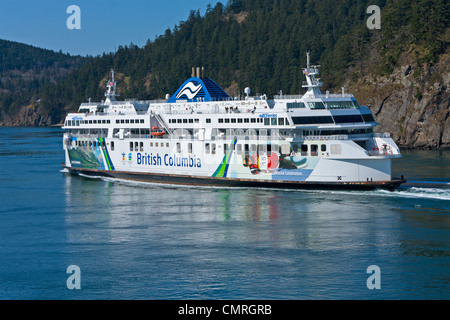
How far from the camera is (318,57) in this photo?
112688mm

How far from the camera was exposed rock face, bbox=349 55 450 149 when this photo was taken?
7706cm

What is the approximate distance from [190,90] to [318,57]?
6554 centimetres

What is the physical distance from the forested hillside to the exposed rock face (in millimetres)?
118

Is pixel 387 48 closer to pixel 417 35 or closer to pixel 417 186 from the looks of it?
pixel 417 35

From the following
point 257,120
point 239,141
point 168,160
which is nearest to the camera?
point 257,120

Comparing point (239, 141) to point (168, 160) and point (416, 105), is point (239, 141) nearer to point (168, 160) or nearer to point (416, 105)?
point (168, 160)

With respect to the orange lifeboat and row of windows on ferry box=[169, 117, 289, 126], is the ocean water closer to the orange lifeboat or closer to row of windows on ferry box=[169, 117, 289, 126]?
row of windows on ferry box=[169, 117, 289, 126]

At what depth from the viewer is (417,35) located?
82.6 m

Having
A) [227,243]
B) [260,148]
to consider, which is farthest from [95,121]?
[227,243]

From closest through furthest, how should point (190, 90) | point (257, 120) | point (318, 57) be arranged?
point (257, 120), point (190, 90), point (318, 57)

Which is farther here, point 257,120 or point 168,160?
point 168,160

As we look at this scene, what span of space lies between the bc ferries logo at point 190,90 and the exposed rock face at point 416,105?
35901 mm
